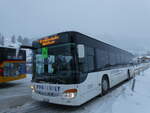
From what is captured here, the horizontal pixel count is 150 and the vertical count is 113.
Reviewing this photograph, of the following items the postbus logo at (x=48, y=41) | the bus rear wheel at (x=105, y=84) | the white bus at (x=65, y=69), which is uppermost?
→ the postbus logo at (x=48, y=41)

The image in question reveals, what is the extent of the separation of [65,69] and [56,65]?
423 millimetres

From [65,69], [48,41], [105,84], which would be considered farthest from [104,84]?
[48,41]

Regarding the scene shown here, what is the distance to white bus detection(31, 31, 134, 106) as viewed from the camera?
4.26m

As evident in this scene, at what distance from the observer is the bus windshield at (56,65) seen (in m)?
4.30

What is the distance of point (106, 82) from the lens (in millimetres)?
6746

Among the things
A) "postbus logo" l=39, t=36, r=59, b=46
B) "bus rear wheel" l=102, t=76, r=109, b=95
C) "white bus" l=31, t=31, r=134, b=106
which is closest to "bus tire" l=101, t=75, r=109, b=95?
"bus rear wheel" l=102, t=76, r=109, b=95

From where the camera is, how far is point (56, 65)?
4559 mm

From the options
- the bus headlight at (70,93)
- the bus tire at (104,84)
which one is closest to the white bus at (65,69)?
the bus headlight at (70,93)

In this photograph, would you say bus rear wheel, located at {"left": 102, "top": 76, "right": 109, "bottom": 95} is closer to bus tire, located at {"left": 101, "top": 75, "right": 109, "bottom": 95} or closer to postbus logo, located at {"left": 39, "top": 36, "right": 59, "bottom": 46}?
bus tire, located at {"left": 101, "top": 75, "right": 109, "bottom": 95}

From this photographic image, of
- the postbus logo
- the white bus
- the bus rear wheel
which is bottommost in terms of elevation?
the bus rear wheel

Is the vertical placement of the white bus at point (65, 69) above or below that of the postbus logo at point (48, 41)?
below

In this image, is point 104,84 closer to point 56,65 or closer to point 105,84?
point 105,84

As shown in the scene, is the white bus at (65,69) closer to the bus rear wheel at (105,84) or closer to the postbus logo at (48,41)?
the postbus logo at (48,41)

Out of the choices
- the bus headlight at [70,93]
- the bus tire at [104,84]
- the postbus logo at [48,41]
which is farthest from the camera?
the bus tire at [104,84]
